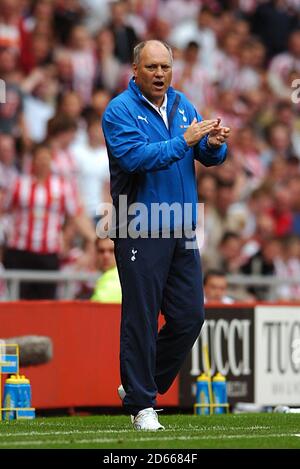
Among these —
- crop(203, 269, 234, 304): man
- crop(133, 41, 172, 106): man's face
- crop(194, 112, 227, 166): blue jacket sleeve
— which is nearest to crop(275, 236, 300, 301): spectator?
crop(203, 269, 234, 304): man

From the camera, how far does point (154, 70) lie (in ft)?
28.8

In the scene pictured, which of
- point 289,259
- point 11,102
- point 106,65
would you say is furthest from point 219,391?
point 106,65

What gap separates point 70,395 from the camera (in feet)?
40.7

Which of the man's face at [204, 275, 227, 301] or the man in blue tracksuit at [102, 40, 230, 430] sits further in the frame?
the man's face at [204, 275, 227, 301]

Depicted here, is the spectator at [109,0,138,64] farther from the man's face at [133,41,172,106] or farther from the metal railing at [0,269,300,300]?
the man's face at [133,41,172,106]

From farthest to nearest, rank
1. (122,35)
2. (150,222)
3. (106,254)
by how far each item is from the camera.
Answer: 1. (122,35)
2. (106,254)
3. (150,222)

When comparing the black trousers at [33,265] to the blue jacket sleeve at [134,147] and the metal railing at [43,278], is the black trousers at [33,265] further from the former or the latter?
the blue jacket sleeve at [134,147]

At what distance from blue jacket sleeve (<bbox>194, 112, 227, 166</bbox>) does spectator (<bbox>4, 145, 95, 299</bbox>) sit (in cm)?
543

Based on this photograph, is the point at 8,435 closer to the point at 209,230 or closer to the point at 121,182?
the point at 121,182

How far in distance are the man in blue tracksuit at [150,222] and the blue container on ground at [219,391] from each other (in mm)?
2953

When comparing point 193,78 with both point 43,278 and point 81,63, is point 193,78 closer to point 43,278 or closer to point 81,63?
point 81,63

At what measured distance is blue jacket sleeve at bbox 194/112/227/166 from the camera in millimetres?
8914

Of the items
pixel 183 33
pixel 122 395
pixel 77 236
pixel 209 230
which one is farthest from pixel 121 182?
pixel 183 33

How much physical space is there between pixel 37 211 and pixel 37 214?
0.10ft
